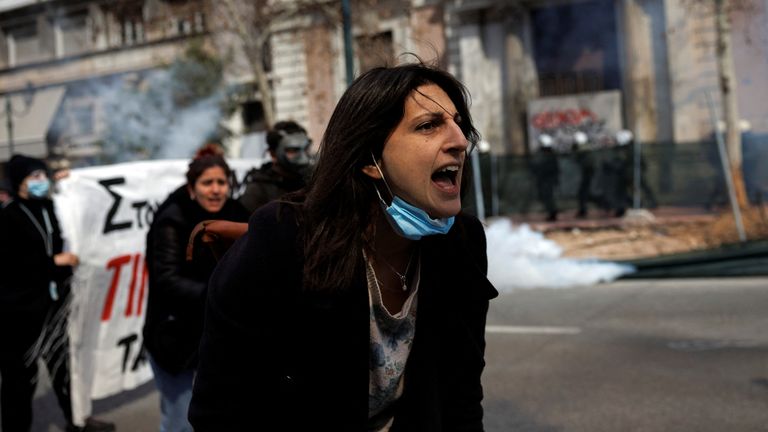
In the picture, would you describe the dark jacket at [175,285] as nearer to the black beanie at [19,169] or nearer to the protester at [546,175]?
the black beanie at [19,169]

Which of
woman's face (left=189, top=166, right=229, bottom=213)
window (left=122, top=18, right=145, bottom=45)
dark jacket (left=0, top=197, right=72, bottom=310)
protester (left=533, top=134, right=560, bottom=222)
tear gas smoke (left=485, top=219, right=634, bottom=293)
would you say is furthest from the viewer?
window (left=122, top=18, right=145, bottom=45)

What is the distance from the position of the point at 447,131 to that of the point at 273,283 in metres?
0.47

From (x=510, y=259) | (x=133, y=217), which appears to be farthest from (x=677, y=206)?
(x=133, y=217)

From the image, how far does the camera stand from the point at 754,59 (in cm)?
1878

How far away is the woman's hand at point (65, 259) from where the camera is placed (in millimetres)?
4878

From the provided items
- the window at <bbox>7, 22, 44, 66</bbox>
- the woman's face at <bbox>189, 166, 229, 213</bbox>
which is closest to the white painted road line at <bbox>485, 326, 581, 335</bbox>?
the woman's face at <bbox>189, 166, 229, 213</bbox>

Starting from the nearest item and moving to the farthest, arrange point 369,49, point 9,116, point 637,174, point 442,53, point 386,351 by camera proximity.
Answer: point 386,351
point 637,174
point 369,49
point 442,53
point 9,116

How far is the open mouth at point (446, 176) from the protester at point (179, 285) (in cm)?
163

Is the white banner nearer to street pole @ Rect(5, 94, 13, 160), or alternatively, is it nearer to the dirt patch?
the dirt patch

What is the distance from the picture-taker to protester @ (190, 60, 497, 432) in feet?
5.40

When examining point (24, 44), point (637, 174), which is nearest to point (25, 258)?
Result: point (637, 174)

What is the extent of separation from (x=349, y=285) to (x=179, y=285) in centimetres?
184

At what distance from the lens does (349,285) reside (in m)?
1.67

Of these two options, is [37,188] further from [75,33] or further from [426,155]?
[75,33]
